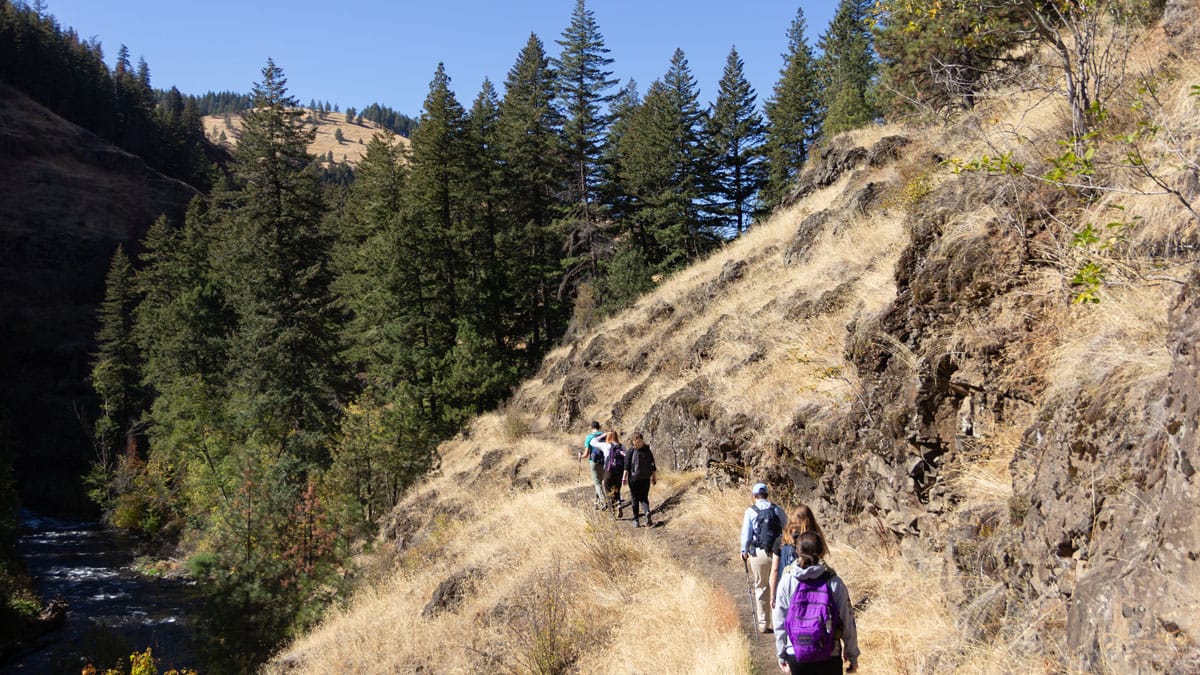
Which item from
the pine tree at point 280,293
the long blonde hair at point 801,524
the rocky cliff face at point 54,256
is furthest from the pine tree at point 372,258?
the rocky cliff face at point 54,256

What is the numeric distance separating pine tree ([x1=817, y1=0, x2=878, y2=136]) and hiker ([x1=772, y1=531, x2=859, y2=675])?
25371 millimetres

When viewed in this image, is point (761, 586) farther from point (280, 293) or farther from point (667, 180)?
point (667, 180)

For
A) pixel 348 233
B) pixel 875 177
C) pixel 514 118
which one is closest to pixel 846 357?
pixel 875 177

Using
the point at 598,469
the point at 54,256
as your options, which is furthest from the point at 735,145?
the point at 54,256

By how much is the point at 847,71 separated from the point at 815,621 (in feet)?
120

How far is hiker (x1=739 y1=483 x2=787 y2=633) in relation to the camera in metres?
6.36

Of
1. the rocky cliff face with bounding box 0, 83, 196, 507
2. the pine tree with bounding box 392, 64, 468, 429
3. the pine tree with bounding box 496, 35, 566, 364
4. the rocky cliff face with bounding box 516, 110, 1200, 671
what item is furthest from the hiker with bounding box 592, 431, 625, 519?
the rocky cliff face with bounding box 0, 83, 196, 507

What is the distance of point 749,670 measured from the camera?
544 cm

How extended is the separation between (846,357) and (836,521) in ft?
6.64

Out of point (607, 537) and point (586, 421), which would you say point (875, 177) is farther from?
point (607, 537)

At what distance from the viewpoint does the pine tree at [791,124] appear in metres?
38.5

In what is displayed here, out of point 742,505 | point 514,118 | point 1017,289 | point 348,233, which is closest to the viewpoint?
Result: point 1017,289

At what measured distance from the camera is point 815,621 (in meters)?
4.06

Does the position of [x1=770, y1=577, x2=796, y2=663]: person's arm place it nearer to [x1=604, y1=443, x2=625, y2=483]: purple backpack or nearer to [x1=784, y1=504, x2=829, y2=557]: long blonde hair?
[x1=784, y1=504, x2=829, y2=557]: long blonde hair
